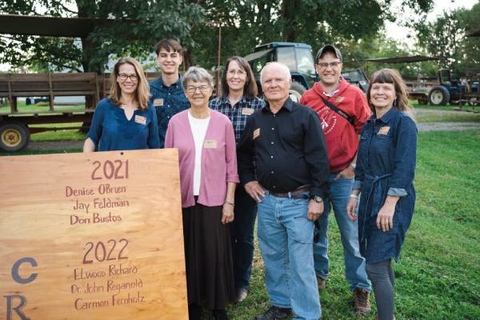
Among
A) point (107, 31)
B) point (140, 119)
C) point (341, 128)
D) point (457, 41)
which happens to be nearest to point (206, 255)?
point (140, 119)

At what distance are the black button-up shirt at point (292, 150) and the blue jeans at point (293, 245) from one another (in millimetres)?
126

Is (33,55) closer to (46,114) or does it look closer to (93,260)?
(46,114)

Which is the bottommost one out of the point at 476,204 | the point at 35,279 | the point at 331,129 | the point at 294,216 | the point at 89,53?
the point at 476,204

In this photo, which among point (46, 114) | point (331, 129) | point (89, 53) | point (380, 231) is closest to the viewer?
point (380, 231)

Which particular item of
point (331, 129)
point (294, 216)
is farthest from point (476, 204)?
point (294, 216)

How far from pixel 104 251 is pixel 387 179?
167cm

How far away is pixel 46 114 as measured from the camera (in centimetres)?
1083

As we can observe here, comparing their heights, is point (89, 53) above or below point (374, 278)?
above

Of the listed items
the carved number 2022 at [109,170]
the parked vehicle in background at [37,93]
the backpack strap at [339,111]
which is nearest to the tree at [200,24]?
the parked vehicle in background at [37,93]

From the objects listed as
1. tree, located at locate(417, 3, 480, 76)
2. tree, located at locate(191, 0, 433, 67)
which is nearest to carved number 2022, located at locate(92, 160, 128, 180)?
tree, located at locate(191, 0, 433, 67)

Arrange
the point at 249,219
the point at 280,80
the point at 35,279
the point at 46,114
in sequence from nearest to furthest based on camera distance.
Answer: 1. the point at 35,279
2. the point at 280,80
3. the point at 249,219
4. the point at 46,114

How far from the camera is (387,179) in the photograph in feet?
8.14

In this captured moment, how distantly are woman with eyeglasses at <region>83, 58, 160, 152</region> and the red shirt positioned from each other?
1.22m

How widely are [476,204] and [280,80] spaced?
4.47 m
